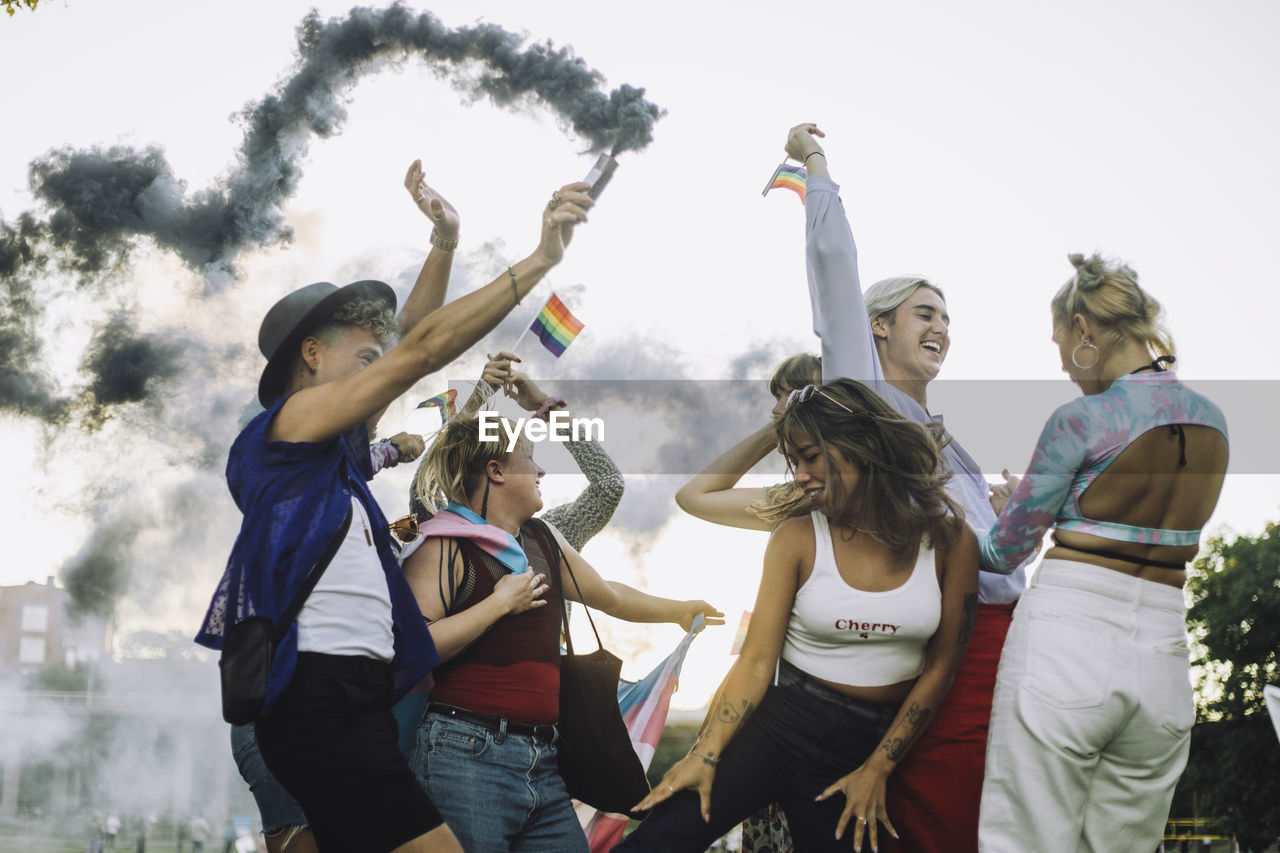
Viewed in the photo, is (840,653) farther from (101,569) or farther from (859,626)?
(101,569)

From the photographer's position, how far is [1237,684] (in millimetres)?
29828

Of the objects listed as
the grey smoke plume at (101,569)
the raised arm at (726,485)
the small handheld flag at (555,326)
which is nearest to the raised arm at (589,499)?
the small handheld flag at (555,326)

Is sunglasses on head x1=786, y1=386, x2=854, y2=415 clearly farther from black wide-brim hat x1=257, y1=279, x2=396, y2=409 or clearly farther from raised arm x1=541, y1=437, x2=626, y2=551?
raised arm x1=541, y1=437, x2=626, y2=551

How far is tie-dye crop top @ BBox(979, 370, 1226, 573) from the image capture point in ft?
10.2

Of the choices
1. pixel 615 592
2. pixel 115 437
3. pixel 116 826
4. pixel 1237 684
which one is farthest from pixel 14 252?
pixel 615 592

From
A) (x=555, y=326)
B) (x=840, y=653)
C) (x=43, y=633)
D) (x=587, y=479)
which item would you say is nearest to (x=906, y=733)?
(x=840, y=653)

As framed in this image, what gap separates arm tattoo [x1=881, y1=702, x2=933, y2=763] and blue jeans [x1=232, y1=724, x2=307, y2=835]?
1782 mm

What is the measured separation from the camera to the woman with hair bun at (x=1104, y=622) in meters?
2.99

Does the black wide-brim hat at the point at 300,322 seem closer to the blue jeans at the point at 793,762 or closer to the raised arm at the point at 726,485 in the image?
the raised arm at the point at 726,485

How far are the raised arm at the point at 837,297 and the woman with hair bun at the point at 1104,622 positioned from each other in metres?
0.64

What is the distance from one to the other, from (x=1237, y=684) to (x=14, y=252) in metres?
49.5

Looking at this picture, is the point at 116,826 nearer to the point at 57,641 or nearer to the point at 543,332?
the point at 57,641

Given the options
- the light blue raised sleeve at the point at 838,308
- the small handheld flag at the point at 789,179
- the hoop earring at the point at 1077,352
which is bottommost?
the hoop earring at the point at 1077,352

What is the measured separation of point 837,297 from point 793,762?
4.67 ft
